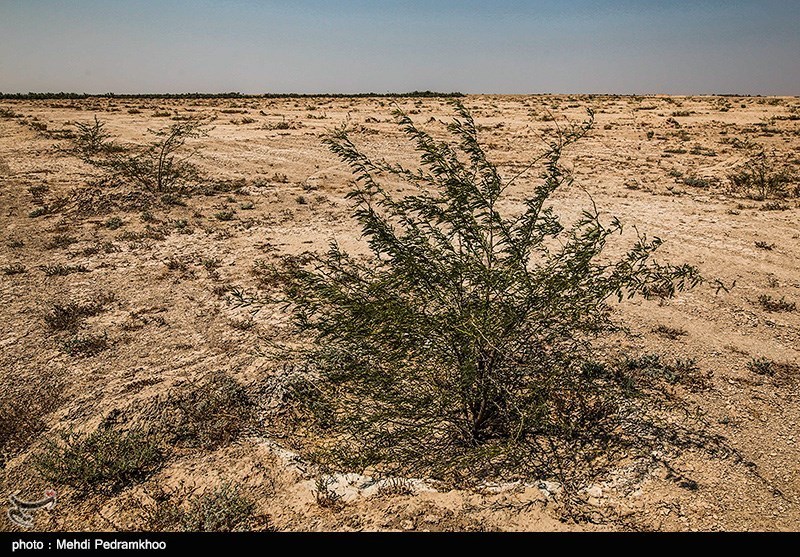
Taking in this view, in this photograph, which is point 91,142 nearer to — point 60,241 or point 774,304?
point 60,241

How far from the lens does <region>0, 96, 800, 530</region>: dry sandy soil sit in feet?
11.8

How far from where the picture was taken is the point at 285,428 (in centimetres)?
456

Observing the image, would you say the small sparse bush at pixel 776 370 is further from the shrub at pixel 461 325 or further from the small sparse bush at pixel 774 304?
the shrub at pixel 461 325

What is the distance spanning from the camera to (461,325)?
12.0 ft

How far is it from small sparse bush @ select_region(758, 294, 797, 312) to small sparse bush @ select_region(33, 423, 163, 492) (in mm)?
8267

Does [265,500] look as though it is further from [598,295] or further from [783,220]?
[783,220]

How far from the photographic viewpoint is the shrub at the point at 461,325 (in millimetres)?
3648

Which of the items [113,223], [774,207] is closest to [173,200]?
[113,223]

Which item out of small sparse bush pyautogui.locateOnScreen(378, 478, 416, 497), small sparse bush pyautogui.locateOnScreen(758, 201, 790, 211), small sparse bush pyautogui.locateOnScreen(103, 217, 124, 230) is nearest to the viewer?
small sparse bush pyautogui.locateOnScreen(378, 478, 416, 497)

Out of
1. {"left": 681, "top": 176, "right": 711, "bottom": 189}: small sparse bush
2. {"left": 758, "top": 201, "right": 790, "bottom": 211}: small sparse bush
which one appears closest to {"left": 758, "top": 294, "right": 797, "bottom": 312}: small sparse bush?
{"left": 758, "top": 201, "right": 790, "bottom": 211}: small sparse bush

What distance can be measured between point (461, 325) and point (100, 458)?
334 centimetres

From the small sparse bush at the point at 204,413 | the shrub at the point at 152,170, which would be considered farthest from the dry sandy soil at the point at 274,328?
the shrub at the point at 152,170

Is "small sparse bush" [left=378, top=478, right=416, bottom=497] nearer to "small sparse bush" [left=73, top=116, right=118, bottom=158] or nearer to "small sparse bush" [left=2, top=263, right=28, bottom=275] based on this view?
"small sparse bush" [left=2, top=263, right=28, bottom=275]

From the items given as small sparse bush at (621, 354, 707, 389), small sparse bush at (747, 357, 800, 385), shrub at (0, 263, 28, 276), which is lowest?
small sparse bush at (621, 354, 707, 389)
